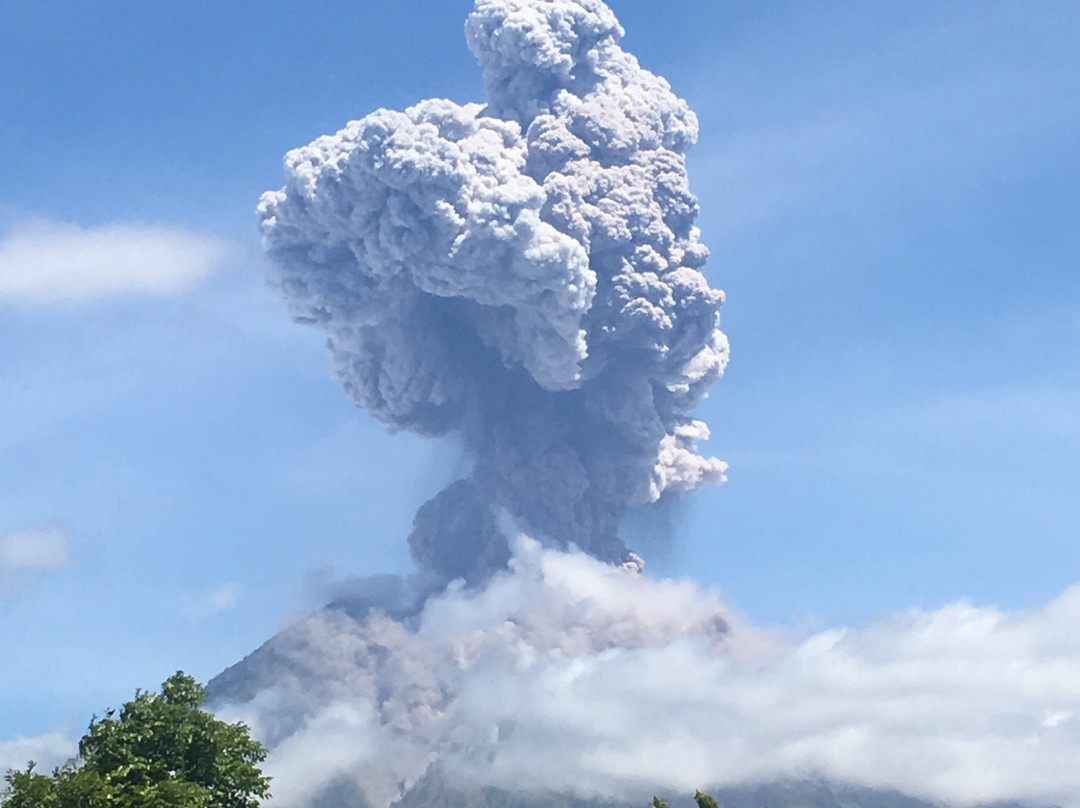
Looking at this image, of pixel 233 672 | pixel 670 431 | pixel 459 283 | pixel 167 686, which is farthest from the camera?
pixel 233 672

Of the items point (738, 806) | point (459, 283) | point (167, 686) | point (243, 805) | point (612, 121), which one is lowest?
point (243, 805)

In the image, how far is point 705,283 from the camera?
120 m

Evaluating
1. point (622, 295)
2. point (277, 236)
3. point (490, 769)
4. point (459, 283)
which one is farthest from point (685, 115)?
point (490, 769)

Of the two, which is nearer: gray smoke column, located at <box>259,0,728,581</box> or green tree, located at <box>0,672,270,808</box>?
green tree, located at <box>0,672,270,808</box>

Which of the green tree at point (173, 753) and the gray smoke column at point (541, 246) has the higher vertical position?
the gray smoke column at point (541, 246)

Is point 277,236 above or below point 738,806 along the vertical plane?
above

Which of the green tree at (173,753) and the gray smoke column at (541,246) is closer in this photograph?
the green tree at (173,753)

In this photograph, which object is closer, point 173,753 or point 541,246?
point 173,753

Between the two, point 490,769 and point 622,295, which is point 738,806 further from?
point 622,295

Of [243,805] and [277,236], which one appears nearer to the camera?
[243,805]

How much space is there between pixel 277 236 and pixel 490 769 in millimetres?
82107

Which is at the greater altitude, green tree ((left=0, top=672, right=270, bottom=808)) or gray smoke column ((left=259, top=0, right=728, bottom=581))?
gray smoke column ((left=259, top=0, right=728, bottom=581))

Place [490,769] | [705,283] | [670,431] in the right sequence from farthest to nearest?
1. [490,769]
2. [670,431]
3. [705,283]

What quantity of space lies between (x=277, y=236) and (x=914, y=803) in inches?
4416
